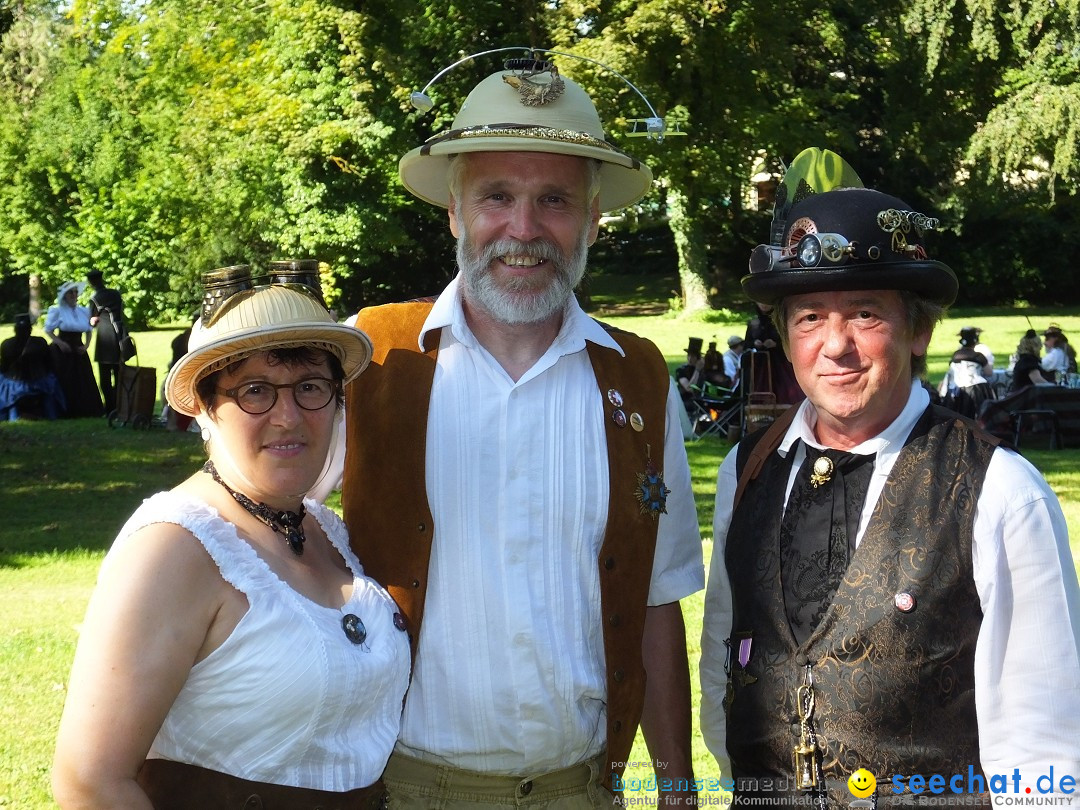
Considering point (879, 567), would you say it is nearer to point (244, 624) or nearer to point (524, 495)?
point (524, 495)

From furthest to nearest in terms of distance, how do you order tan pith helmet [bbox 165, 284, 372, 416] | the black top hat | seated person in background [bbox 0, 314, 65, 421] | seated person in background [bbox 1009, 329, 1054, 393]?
seated person in background [bbox 0, 314, 65, 421] < seated person in background [bbox 1009, 329, 1054, 393] < the black top hat < tan pith helmet [bbox 165, 284, 372, 416]

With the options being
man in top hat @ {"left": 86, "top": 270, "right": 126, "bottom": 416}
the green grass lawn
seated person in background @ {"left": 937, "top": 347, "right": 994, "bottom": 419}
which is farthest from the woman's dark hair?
man in top hat @ {"left": 86, "top": 270, "right": 126, "bottom": 416}

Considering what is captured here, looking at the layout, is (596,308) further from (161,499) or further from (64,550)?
(161,499)

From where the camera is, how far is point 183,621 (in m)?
2.00

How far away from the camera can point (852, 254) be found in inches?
95.9

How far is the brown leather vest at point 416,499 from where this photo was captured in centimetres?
263

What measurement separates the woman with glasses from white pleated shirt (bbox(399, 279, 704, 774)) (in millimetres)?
214

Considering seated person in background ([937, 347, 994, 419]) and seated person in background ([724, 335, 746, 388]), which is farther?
seated person in background ([724, 335, 746, 388])

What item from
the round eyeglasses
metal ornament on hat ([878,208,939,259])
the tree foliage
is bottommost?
the round eyeglasses

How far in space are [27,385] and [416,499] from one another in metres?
14.2

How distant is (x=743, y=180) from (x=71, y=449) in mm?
13337

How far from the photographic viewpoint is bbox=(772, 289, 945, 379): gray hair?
250 cm

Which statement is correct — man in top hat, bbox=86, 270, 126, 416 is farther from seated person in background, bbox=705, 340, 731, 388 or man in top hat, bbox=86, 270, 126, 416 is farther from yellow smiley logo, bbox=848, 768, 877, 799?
yellow smiley logo, bbox=848, 768, 877, 799

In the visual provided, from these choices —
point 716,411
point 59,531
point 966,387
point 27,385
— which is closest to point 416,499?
point 59,531
